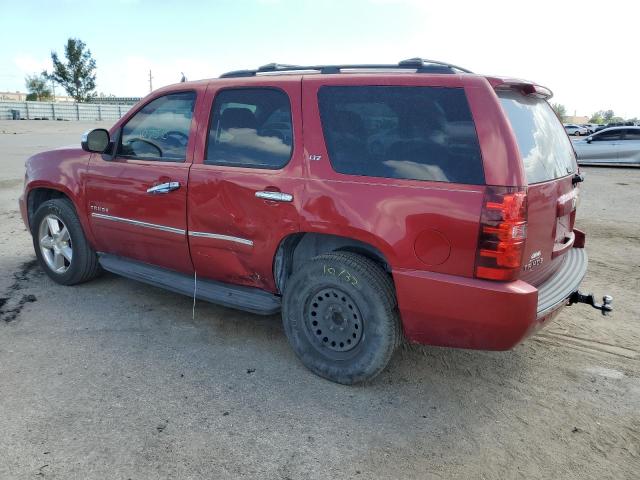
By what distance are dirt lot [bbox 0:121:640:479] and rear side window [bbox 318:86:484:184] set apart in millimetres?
1388

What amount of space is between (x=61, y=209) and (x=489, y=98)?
3855mm

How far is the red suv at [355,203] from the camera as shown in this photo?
2.79 meters

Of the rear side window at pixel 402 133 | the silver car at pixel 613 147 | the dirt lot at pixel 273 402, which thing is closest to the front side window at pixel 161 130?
the rear side window at pixel 402 133

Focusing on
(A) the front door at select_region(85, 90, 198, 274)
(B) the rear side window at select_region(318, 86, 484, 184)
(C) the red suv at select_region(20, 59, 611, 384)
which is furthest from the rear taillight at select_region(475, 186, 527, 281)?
(A) the front door at select_region(85, 90, 198, 274)

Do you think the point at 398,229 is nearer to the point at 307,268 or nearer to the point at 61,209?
the point at 307,268

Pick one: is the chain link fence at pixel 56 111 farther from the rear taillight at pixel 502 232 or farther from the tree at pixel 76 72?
the rear taillight at pixel 502 232

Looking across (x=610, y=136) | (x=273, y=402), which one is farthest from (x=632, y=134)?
(x=273, y=402)

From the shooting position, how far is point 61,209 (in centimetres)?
479

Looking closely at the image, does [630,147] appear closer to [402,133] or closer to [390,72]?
[390,72]

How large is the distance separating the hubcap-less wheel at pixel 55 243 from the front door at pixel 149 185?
0.52m

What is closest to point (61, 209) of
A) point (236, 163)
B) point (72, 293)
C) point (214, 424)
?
point (72, 293)

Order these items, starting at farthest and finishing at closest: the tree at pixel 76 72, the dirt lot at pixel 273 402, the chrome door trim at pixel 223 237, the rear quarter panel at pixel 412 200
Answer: the tree at pixel 76 72
the chrome door trim at pixel 223 237
the rear quarter panel at pixel 412 200
the dirt lot at pixel 273 402

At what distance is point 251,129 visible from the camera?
366 centimetres

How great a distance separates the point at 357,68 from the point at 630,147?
1574 centimetres
